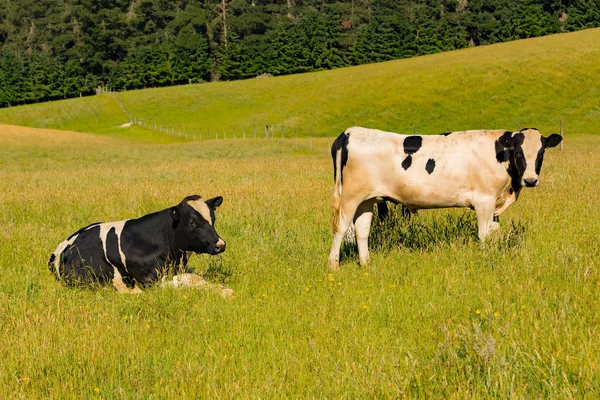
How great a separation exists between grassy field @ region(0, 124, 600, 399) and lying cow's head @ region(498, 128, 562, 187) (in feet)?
2.88

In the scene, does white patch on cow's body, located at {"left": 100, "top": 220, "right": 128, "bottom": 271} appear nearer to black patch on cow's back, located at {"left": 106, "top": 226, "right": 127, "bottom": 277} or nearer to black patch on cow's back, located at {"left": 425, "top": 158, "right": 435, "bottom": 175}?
black patch on cow's back, located at {"left": 106, "top": 226, "right": 127, "bottom": 277}

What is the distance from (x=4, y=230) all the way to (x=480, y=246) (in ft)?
25.8

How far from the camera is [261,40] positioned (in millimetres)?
115312

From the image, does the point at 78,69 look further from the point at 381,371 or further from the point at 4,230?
the point at 381,371

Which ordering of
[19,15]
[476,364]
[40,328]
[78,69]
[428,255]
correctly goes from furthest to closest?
[19,15]
[78,69]
[428,255]
[40,328]
[476,364]

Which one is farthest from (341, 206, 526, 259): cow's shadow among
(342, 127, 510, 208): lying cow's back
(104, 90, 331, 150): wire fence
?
(104, 90, 331, 150): wire fence

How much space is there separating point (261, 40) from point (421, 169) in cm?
11207

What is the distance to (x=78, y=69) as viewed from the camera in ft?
374

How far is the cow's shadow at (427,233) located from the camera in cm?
822

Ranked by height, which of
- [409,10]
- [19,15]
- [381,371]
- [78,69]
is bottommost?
[381,371]

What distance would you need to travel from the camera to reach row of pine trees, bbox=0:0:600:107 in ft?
331

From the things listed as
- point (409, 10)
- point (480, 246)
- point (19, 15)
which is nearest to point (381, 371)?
point (480, 246)

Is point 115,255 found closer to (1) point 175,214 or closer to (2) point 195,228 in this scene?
(1) point 175,214

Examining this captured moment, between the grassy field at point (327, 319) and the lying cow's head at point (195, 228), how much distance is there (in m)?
0.62
